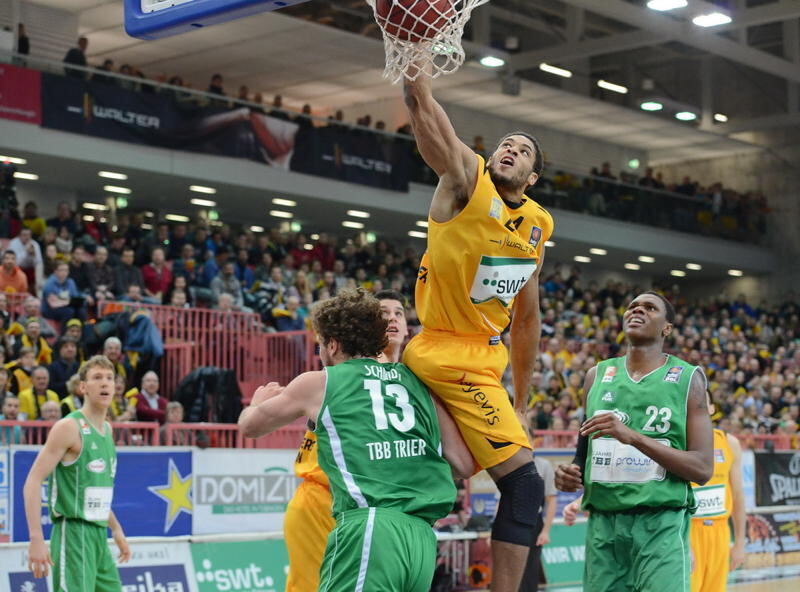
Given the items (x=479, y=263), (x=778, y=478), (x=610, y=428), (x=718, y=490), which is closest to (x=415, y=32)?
(x=479, y=263)

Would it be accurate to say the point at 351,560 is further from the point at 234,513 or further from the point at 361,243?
the point at 361,243

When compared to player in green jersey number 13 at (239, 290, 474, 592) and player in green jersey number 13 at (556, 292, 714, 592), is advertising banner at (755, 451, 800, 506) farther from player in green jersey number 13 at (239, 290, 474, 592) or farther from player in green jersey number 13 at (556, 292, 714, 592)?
player in green jersey number 13 at (239, 290, 474, 592)

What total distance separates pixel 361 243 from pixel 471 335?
24989 millimetres

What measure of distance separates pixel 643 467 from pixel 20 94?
55.8ft

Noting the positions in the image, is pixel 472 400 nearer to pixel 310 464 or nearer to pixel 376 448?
pixel 376 448

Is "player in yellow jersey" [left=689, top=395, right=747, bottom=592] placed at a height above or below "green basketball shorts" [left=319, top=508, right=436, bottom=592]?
below

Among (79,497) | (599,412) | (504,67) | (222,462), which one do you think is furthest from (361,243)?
(599,412)

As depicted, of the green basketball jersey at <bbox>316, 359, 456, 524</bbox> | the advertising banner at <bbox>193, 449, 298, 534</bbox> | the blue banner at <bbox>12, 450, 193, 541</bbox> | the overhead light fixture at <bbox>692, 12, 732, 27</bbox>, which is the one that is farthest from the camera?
the overhead light fixture at <bbox>692, 12, 732, 27</bbox>

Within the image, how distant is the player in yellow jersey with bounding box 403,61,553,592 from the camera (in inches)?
209

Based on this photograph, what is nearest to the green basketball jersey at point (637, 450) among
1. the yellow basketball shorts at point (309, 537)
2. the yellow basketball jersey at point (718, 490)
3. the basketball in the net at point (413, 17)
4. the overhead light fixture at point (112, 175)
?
the yellow basketball jersey at point (718, 490)

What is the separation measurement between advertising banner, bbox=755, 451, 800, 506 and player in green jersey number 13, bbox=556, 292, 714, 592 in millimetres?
11982

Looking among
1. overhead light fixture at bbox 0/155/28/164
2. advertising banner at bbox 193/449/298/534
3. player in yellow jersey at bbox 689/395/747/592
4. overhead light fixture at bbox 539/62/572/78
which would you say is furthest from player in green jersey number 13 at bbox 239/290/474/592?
overhead light fixture at bbox 539/62/572/78

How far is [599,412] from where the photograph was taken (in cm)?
646

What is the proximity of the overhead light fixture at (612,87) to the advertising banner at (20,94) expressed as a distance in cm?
1667
